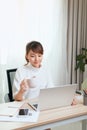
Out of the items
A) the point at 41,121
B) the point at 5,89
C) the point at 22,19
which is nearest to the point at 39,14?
the point at 22,19

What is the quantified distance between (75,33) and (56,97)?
7.35 feet

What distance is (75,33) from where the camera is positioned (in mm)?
3924

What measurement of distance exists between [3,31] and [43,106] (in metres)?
1.71

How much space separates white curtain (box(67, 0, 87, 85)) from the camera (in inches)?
152

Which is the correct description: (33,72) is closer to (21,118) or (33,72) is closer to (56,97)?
(56,97)

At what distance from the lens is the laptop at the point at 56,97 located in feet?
5.97

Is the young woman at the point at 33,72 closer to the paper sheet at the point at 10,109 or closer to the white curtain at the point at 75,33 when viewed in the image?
the paper sheet at the point at 10,109

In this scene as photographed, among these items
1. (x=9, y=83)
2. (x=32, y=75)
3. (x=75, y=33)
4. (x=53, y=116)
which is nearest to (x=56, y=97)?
(x=53, y=116)

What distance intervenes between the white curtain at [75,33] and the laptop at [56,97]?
6.69 ft

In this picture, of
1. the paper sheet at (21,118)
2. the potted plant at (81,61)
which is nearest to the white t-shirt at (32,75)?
the paper sheet at (21,118)

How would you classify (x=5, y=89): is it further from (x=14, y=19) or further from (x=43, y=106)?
(x=43, y=106)

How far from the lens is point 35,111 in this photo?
1829 mm

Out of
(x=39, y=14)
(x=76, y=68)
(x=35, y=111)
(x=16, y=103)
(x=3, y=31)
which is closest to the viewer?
(x=35, y=111)

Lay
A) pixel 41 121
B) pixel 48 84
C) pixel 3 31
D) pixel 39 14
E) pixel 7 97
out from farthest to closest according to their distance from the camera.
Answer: pixel 39 14
pixel 3 31
pixel 7 97
pixel 48 84
pixel 41 121
